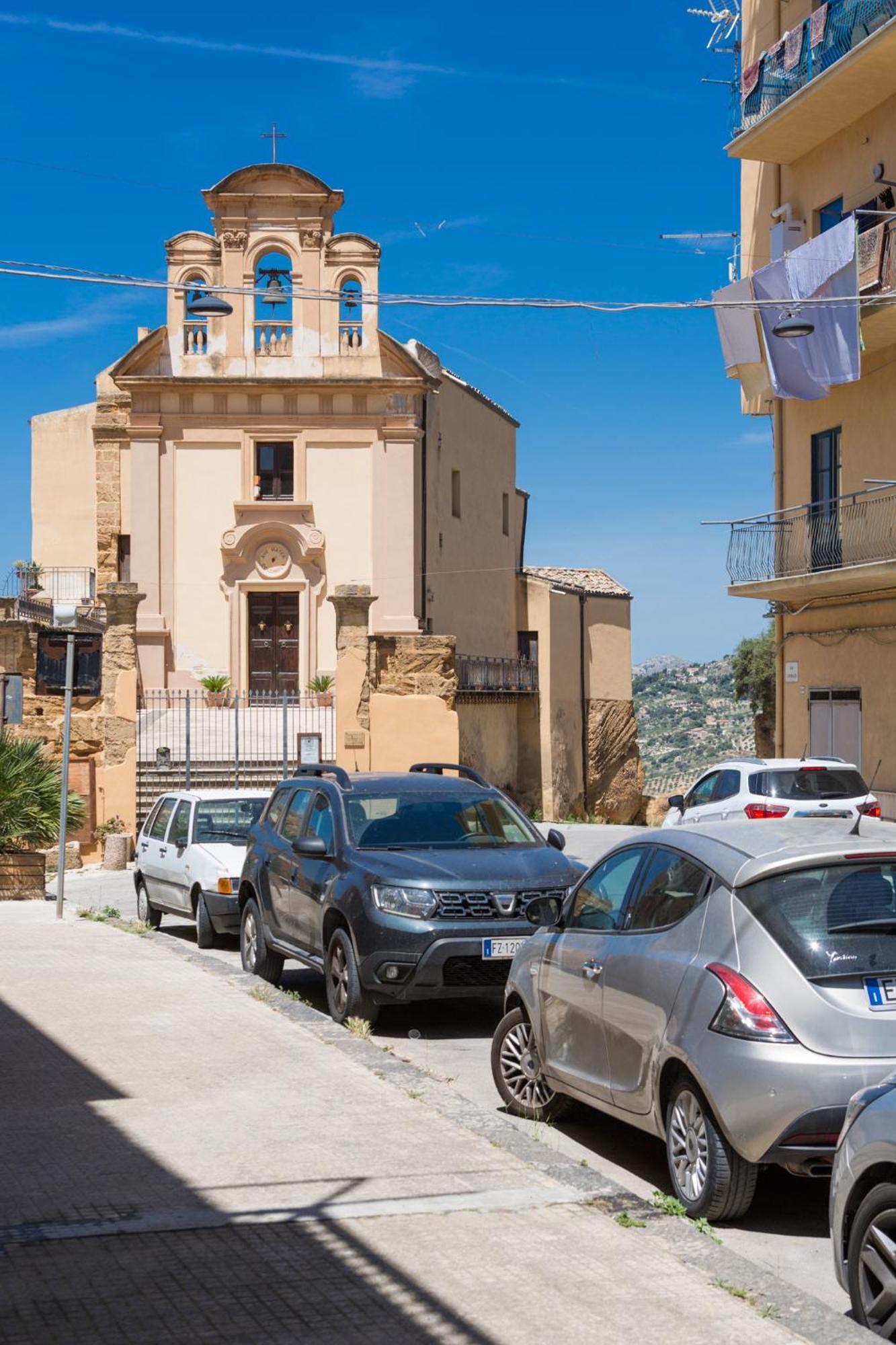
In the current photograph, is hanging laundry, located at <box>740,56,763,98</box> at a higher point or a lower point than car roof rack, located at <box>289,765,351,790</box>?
higher

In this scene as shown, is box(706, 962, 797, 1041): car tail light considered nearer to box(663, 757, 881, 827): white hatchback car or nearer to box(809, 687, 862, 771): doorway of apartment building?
box(663, 757, 881, 827): white hatchback car

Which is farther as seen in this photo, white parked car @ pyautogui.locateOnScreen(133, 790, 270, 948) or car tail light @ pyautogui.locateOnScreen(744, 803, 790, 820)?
car tail light @ pyautogui.locateOnScreen(744, 803, 790, 820)

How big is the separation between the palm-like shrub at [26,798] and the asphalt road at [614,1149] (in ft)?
25.9

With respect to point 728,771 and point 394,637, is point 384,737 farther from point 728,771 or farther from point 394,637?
point 728,771

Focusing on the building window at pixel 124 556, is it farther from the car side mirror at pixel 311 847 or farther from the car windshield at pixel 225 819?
the car side mirror at pixel 311 847

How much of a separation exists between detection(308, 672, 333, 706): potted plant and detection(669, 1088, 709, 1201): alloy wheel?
27.1m

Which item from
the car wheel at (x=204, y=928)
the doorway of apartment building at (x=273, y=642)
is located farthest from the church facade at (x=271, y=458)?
the car wheel at (x=204, y=928)

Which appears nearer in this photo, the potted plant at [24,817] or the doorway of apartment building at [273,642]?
the potted plant at [24,817]

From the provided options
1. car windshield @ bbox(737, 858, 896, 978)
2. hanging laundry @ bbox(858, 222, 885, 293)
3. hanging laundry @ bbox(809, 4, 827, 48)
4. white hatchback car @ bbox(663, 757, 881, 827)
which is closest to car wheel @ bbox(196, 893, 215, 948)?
white hatchback car @ bbox(663, 757, 881, 827)

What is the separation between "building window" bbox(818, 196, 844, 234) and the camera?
81.9 feet

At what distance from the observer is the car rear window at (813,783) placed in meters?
19.6

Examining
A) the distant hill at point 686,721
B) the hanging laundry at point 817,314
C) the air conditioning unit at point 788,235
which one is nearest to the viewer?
the hanging laundry at point 817,314

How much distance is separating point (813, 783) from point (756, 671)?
1359 inches

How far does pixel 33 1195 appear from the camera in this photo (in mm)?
6320
